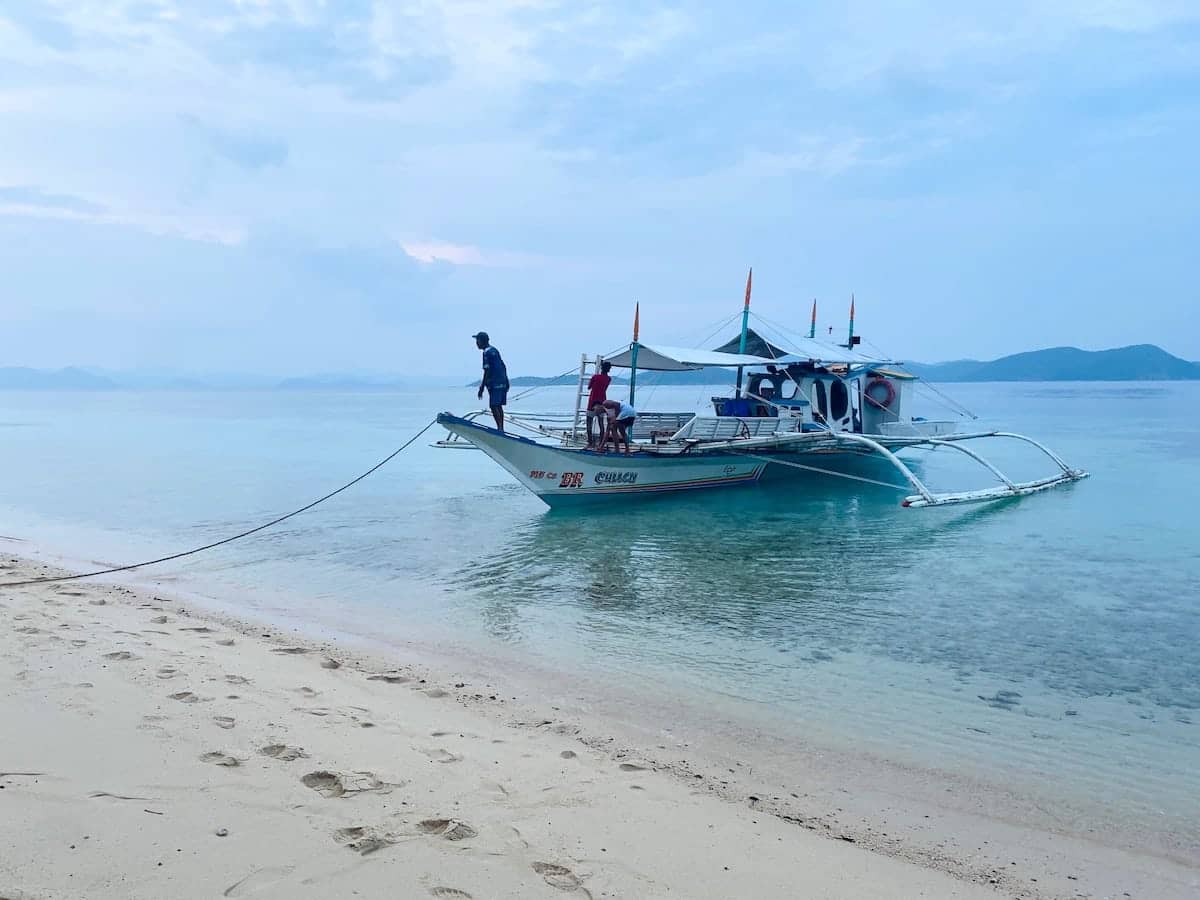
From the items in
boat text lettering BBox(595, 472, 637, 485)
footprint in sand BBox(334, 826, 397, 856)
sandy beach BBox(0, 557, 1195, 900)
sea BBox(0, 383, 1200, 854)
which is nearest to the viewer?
sandy beach BBox(0, 557, 1195, 900)

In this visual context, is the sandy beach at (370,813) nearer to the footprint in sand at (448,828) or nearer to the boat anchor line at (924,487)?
the footprint in sand at (448,828)

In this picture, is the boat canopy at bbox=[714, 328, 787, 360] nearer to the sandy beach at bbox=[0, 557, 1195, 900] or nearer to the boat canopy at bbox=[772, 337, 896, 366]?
the boat canopy at bbox=[772, 337, 896, 366]

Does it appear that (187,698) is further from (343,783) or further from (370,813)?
(370,813)

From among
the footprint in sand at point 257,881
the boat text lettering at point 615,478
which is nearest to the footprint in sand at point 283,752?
the footprint in sand at point 257,881

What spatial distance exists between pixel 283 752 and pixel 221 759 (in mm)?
311

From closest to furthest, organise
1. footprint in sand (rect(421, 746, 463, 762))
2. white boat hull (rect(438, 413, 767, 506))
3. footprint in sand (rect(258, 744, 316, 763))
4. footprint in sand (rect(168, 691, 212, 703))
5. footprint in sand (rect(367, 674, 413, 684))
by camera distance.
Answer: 1. footprint in sand (rect(258, 744, 316, 763))
2. footprint in sand (rect(421, 746, 463, 762))
3. footprint in sand (rect(168, 691, 212, 703))
4. footprint in sand (rect(367, 674, 413, 684))
5. white boat hull (rect(438, 413, 767, 506))

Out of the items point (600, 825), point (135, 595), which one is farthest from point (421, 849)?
point (135, 595)

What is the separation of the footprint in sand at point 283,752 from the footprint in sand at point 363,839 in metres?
0.95

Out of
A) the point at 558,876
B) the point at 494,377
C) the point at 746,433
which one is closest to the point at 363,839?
the point at 558,876

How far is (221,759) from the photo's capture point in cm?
427

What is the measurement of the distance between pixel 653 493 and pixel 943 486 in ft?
34.4

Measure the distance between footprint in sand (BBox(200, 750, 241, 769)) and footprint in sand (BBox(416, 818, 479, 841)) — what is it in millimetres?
1167

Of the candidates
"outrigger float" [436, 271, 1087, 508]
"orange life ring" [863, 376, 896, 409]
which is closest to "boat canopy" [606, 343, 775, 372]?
"outrigger float" [436, 271, 1087, 508]

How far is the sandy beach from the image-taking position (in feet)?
10.6
